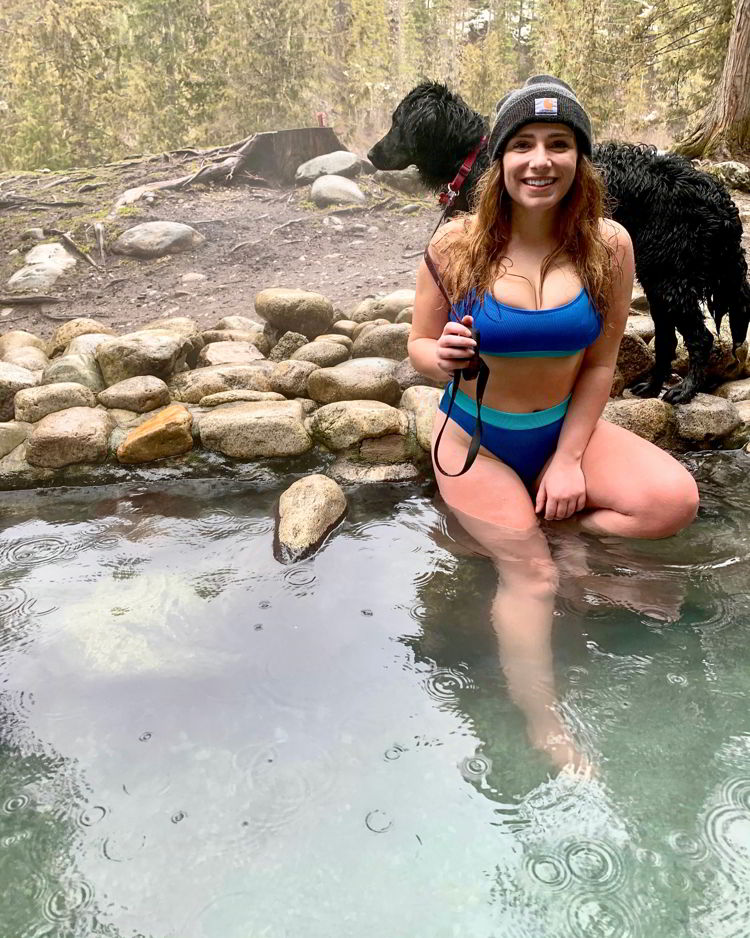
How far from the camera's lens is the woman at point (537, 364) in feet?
5.09

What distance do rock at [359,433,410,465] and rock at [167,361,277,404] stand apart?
0.75 metres

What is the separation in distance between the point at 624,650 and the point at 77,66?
542 cm

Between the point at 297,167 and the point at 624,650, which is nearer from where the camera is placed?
the point at 624,650

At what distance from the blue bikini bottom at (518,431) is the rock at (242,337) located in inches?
95.8

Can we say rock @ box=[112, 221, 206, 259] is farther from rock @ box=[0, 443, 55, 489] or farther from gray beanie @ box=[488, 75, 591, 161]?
gray beanie @ box=[488, 75, 591, 161]

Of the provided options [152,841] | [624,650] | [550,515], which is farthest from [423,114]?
[152,841]

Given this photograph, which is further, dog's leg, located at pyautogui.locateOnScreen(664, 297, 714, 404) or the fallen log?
the fallen log

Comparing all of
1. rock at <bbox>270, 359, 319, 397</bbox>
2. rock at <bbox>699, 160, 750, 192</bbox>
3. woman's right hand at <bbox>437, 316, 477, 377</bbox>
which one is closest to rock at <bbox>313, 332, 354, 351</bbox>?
rock at <bbox>270, 359, 319, 397</bbox>

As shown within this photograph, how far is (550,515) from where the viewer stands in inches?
73.2

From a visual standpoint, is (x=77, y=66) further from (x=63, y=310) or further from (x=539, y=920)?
(x=539, y=920)

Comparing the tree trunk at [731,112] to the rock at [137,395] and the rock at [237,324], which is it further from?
the rock at [137,395]

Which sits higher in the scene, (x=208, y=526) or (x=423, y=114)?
(x=423, y=114)

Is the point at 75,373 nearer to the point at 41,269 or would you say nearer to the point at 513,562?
the point at 41,269

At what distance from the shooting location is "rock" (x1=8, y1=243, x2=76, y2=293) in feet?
15.0
